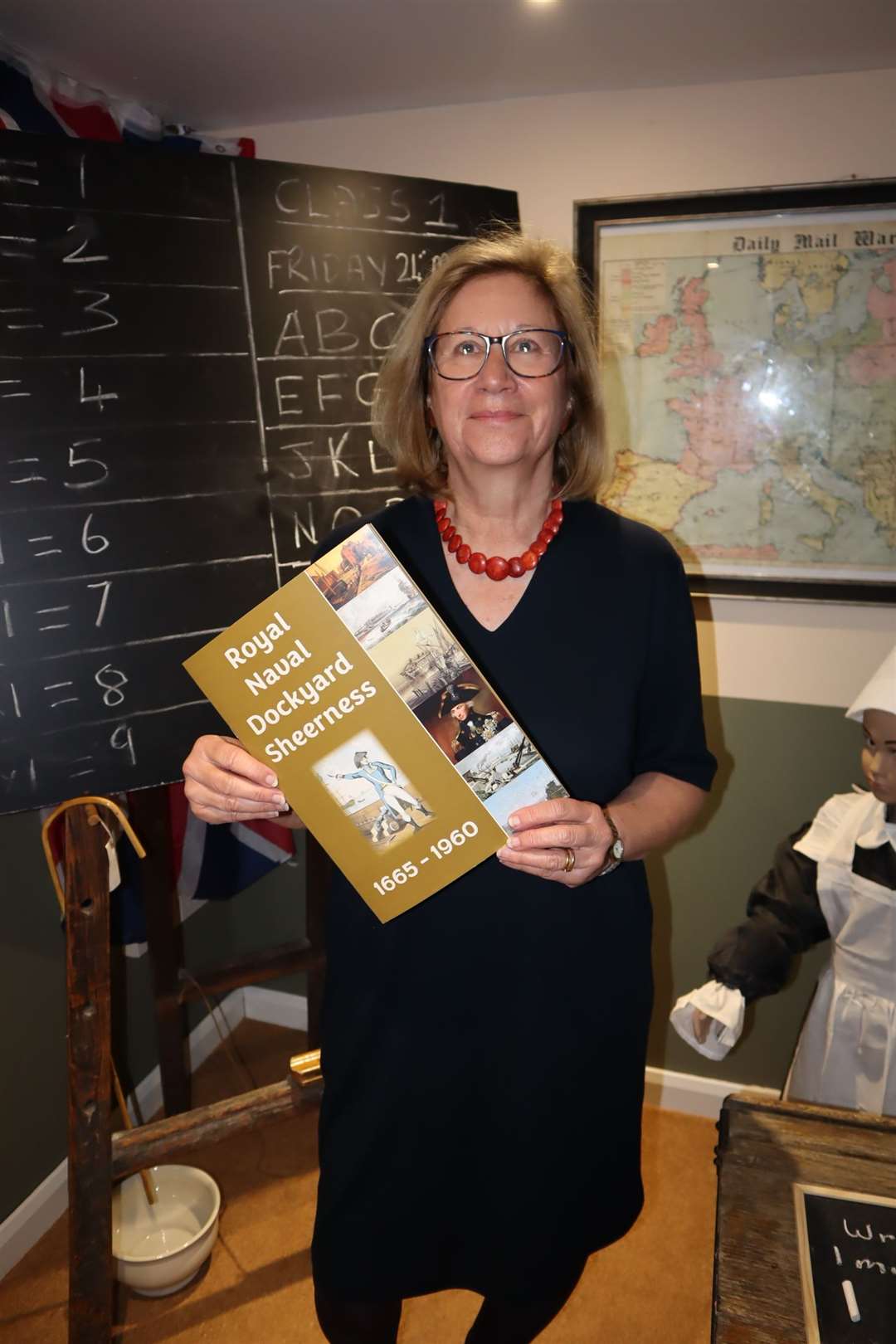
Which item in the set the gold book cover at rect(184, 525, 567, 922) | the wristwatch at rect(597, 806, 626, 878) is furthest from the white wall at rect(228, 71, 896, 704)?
the gold book cover at rect(184, 525, 567, 922)

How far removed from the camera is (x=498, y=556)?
1.16 metres

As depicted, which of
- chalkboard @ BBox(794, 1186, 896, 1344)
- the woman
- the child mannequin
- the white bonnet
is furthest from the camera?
the child mannequin

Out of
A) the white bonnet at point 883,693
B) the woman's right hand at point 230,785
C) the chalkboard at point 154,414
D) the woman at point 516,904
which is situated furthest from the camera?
the white bonnet at point 883,693

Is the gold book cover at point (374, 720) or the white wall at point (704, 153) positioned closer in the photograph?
the gold book cover at point (374, 720)

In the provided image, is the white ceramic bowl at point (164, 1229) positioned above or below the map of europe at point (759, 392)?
below

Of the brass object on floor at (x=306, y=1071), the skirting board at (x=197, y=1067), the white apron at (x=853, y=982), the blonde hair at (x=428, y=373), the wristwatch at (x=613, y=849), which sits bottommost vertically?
the skirting board at (x=197, y=1067)

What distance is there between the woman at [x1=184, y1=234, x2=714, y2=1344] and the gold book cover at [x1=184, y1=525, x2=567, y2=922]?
0.42 feet

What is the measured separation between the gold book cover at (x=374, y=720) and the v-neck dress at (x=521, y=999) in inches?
6.1

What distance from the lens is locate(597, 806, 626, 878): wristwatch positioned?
Result: 101 centimetres

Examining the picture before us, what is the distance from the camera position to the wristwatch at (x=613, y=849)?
1.01 m

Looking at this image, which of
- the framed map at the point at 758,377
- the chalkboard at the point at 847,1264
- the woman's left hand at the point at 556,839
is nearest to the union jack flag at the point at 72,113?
the framed map at the point at 758,377

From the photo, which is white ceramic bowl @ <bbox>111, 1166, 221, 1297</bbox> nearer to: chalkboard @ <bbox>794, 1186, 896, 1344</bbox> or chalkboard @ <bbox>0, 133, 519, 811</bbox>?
chalkboard @ <bbox>0, 133, 519, 811</bbox>

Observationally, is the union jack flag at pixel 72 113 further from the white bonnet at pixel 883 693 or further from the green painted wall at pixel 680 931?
the white bonnet at pixel 883 693

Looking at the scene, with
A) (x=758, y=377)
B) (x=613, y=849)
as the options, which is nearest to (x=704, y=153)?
(x=758, y=377)
